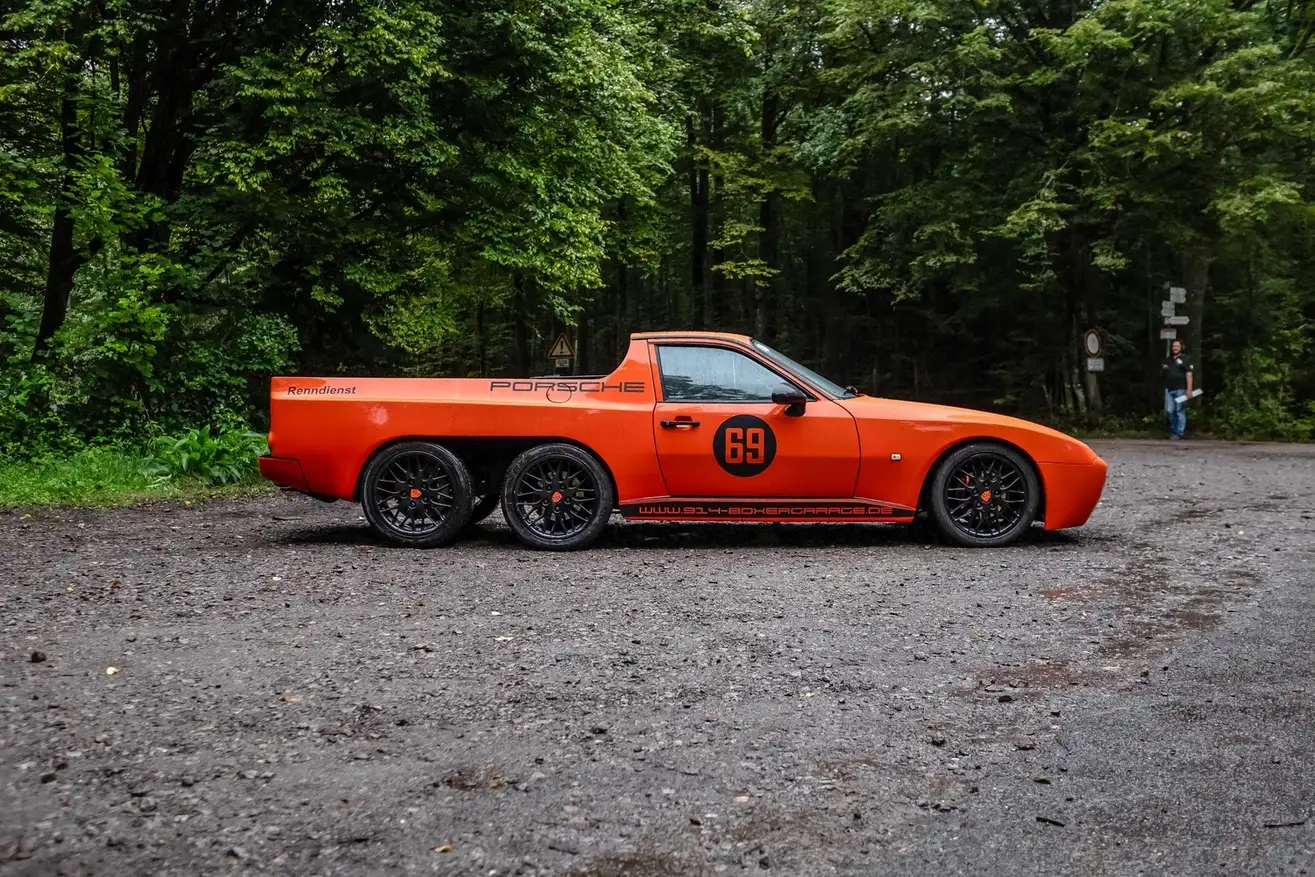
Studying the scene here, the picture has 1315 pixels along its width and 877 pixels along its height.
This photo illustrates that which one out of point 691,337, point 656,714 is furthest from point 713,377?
point 656,714

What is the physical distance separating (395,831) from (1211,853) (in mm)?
2179

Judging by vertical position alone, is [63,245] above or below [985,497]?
above

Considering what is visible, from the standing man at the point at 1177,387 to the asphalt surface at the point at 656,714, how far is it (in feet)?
52.6

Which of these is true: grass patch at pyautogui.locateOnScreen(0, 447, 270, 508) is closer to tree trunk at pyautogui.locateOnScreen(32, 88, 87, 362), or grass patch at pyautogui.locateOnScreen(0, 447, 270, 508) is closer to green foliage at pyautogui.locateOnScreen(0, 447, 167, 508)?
green foliage at pyautogui.locateOnScreen(0, 447, 167, 508)

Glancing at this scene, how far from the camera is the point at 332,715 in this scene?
4051mm

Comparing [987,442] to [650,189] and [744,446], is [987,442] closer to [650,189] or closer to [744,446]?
[744,446]

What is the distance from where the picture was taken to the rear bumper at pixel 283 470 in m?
8.24

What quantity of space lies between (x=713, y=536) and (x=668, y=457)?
1.24m

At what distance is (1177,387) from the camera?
890 inches

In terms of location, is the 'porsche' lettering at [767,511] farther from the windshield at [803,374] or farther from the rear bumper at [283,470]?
the rear bumper at [283,470]

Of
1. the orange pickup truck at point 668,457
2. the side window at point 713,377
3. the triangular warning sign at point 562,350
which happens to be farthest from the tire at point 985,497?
the triangular warning sign at point 562,350

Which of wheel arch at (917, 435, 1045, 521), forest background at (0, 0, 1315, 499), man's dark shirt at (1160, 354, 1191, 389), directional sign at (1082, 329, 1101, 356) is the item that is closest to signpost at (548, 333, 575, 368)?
forest background at (0, 0, 1315, 499)

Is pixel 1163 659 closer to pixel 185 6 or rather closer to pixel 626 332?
pixel 185 6

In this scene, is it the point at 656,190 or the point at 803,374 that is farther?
the point at 656,190
